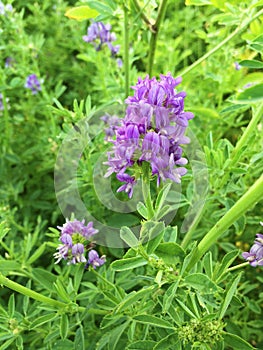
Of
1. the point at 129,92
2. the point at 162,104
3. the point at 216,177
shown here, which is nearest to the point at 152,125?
the point at 162,104

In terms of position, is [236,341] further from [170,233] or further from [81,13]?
[81,13]

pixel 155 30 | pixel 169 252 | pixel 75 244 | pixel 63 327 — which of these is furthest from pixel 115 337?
pixel 155 30

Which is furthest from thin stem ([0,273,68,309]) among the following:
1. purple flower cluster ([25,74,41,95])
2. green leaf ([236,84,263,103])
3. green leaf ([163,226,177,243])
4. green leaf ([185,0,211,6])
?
purple flower cluster ([25,74,41,95])

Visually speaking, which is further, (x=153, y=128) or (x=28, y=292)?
(x=28, y=292)

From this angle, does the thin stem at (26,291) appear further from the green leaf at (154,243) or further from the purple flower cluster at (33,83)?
the purple flower cluster at (33,83)

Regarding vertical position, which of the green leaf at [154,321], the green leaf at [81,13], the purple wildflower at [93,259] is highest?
the green leaf at [81,13]

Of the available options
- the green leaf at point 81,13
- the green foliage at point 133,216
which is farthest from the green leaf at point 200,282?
the green leaf at point 81,13

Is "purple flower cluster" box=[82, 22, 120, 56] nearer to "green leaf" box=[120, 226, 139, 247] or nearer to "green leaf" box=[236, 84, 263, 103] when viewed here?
"green leaf" box=[120, 226, 139, 247]

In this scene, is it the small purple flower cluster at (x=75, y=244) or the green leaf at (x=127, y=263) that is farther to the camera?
the small purple flower cluster at (x=75, y=244)
